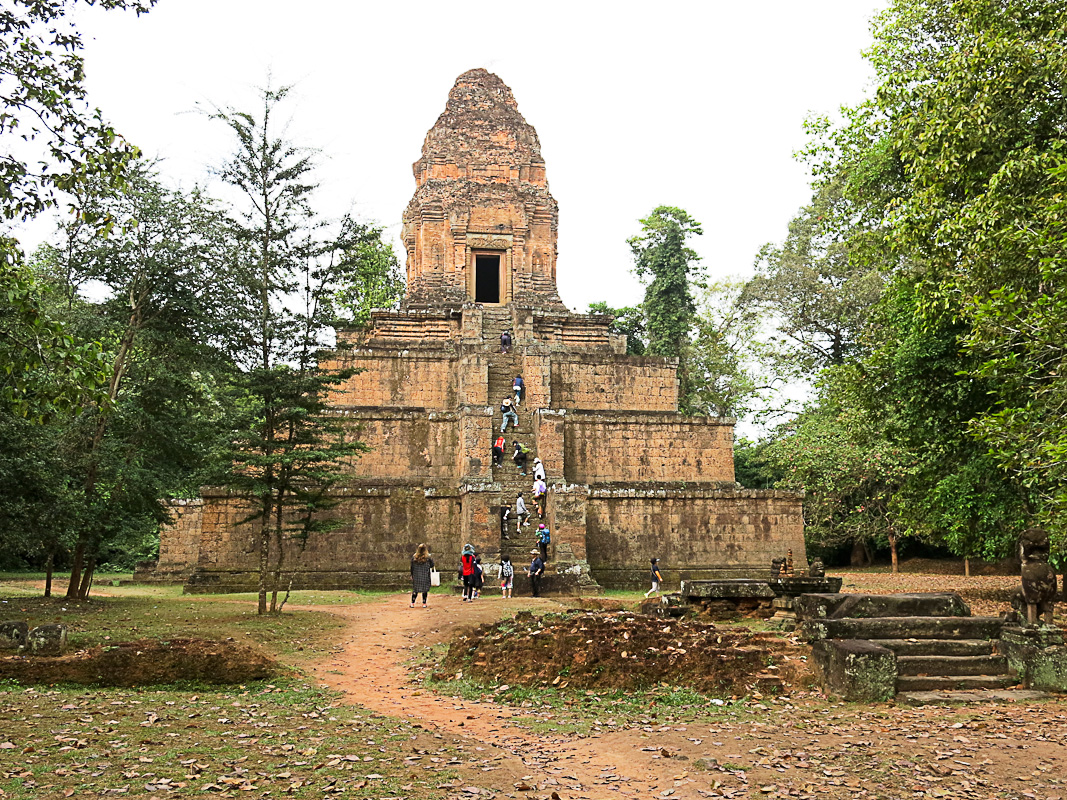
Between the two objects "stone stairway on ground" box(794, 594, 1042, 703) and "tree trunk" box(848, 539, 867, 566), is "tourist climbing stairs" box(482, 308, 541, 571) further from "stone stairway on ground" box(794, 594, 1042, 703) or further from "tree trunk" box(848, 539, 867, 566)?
"tree trunk" box(848, 539, 867, 566)

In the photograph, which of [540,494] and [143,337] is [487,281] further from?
[143,337]

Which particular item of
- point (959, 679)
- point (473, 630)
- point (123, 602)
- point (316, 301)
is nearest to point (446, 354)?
point (316, 301)

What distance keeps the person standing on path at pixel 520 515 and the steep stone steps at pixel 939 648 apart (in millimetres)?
11093

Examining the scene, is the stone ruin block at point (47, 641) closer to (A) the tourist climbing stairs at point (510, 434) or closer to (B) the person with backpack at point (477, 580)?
(B) the person with backpack at point (477, 580)

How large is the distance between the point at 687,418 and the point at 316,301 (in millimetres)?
12179

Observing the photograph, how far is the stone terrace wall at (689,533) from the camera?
21.3 metres

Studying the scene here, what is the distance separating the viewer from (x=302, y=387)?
14766 mm

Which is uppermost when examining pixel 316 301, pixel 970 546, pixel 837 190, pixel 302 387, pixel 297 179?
pixel 837 190

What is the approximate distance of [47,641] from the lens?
34.2 feet

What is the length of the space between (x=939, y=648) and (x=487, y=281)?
80.6 ft

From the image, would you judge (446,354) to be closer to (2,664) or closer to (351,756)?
(2,664)

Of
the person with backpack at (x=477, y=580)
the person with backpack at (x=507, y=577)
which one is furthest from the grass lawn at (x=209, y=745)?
the person with backpack at (x=507, y=577)

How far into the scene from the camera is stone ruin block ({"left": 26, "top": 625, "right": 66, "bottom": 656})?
33.9ft

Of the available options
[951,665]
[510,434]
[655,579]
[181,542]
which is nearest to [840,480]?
A: [655,579]
